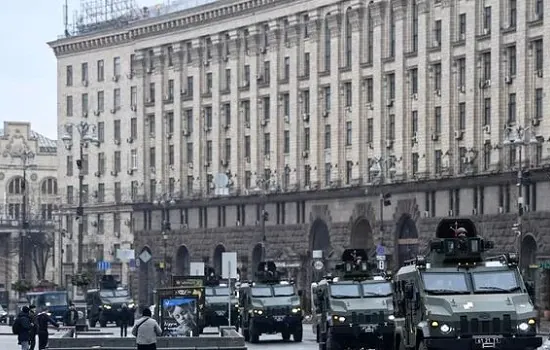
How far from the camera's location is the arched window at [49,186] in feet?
610

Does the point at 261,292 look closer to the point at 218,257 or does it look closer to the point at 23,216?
the point at 218,257

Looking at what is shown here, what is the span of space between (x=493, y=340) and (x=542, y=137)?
4754 cm

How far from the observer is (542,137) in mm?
87125

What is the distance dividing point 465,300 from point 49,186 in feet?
485

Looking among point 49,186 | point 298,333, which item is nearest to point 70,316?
point 298,333

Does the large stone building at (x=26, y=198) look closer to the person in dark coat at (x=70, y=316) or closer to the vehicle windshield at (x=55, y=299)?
the vehicle windshield at (x=55, y=299)

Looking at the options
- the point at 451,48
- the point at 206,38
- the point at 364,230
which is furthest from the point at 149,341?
the point at 206,38

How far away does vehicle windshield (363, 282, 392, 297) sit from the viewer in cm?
5503

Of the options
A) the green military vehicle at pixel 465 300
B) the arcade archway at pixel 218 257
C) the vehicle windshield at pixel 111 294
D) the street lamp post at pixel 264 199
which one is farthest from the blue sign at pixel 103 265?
the green military vehicle at pixel 465 300

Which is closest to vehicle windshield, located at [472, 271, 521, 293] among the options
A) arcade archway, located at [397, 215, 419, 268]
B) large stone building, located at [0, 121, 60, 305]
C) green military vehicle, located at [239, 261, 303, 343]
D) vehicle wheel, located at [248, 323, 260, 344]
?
green military vehicle, located at [239, 261, 303, 343]

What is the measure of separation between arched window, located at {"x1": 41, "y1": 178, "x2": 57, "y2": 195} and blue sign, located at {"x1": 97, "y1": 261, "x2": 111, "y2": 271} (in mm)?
52983

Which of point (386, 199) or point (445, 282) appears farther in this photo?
point (386, 199)

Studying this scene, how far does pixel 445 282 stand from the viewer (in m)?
42.2

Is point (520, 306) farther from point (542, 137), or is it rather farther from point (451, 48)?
point (451, 48)
